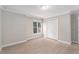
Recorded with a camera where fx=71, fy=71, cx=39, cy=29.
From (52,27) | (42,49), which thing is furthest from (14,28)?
(52,27)

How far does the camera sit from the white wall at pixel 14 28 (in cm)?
324

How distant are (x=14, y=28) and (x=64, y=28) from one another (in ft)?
8.98

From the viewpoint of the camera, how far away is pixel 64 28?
399 centimetres

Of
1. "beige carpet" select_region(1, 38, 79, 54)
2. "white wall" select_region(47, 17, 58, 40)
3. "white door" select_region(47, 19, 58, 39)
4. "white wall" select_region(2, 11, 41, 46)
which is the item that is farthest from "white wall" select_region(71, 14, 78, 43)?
"white wall" select_region(2, 11, 41, 46)

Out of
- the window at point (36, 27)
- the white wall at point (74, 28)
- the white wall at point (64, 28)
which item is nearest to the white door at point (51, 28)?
the white wall at point (64, 28)

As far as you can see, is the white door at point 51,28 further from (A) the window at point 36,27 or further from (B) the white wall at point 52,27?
(A) the window at point 36,27

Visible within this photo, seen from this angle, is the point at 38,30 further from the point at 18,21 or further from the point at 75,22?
the point at 75,22

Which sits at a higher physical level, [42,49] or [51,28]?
[51,28]

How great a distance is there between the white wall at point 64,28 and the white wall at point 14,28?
2051 mm

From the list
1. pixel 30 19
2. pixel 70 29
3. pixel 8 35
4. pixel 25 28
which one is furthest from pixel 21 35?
pixel 70 29

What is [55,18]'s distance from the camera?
4.81 metres

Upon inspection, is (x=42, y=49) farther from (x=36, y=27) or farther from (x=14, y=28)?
(x=36, y=27)

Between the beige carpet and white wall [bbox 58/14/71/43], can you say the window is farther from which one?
the beige carpet
